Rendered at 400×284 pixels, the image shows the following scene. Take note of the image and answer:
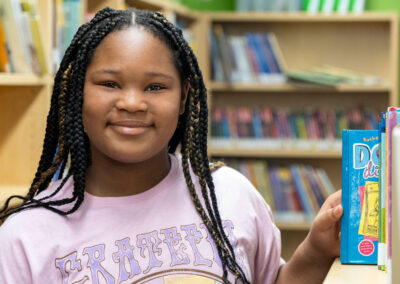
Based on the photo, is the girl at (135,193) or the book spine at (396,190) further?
the girl at (135,193)

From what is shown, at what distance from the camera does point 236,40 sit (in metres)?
3.92

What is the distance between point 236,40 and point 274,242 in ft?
8.70

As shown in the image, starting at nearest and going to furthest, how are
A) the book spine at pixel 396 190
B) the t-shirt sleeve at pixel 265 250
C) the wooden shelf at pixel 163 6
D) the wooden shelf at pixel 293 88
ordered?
the book spine at pixel 396 190, the t-shirt sleeve at pixel 265 250, the wooden shelf at pixel 163 6, the wooden shelf at pixel 293 88

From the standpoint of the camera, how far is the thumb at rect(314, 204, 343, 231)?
1162mm

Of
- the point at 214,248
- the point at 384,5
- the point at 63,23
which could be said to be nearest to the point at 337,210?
the point at 214,248

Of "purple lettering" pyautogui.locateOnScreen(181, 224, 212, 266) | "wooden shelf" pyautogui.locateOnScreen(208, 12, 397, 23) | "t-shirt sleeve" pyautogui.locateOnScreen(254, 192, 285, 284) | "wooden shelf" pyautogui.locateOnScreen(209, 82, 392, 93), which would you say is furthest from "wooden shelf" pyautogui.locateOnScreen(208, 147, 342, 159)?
"purple lettering" pyautogui.locateOnScreen(181, 224, 212, 266)

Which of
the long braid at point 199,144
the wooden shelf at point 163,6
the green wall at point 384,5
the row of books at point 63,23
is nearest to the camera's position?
the long braid at point 199,144

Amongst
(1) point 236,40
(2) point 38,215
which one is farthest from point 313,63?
(2) point 38,215

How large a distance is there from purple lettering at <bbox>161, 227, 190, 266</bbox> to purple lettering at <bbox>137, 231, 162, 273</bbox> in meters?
0.02

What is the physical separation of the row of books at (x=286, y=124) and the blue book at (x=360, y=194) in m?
2.77

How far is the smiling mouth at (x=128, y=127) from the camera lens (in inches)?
46.7

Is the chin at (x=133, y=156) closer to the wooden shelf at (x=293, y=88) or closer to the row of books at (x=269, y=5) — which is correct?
the wooden shelf at (x=293, y=88)

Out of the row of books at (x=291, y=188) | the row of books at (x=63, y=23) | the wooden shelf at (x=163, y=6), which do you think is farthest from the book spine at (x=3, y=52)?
the row of books at (x=291, y=188)

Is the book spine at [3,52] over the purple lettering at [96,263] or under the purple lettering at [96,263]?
over
